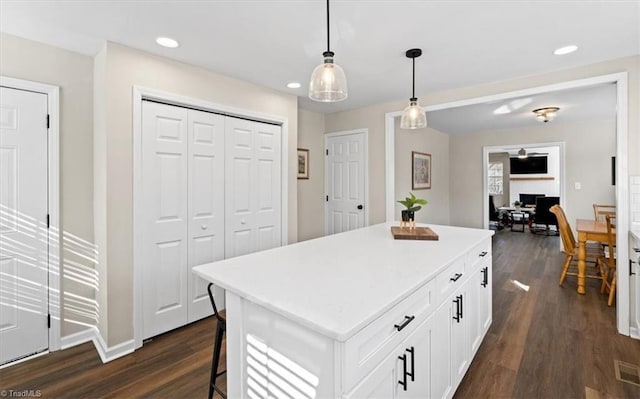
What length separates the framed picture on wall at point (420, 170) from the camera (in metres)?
5.43

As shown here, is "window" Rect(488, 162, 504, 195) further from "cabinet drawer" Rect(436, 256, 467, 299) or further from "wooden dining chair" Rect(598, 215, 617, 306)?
"cabinet drawer" Rect(436, 256, 467, 299)

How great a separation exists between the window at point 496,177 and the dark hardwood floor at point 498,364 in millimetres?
7602

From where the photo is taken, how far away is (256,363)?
1270 mm

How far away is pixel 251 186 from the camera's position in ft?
11.0

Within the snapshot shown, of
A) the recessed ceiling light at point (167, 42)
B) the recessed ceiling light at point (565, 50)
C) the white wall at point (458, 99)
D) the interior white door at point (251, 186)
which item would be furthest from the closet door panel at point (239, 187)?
the recessed ceiling light at point (565, 50)

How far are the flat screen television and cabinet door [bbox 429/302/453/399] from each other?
9.65 meters

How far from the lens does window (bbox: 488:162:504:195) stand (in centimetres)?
1009

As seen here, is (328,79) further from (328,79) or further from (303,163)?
(303,163)

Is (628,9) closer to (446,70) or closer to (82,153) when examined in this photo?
(446,70)

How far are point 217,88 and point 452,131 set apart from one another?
203 inches

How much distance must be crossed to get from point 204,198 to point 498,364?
8.79 ft

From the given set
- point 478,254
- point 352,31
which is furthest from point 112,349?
point 352,31

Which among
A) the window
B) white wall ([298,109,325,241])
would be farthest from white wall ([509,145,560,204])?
white wall ([298,109,325,241])

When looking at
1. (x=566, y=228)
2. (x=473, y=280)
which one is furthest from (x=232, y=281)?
(x=566, y=228)
